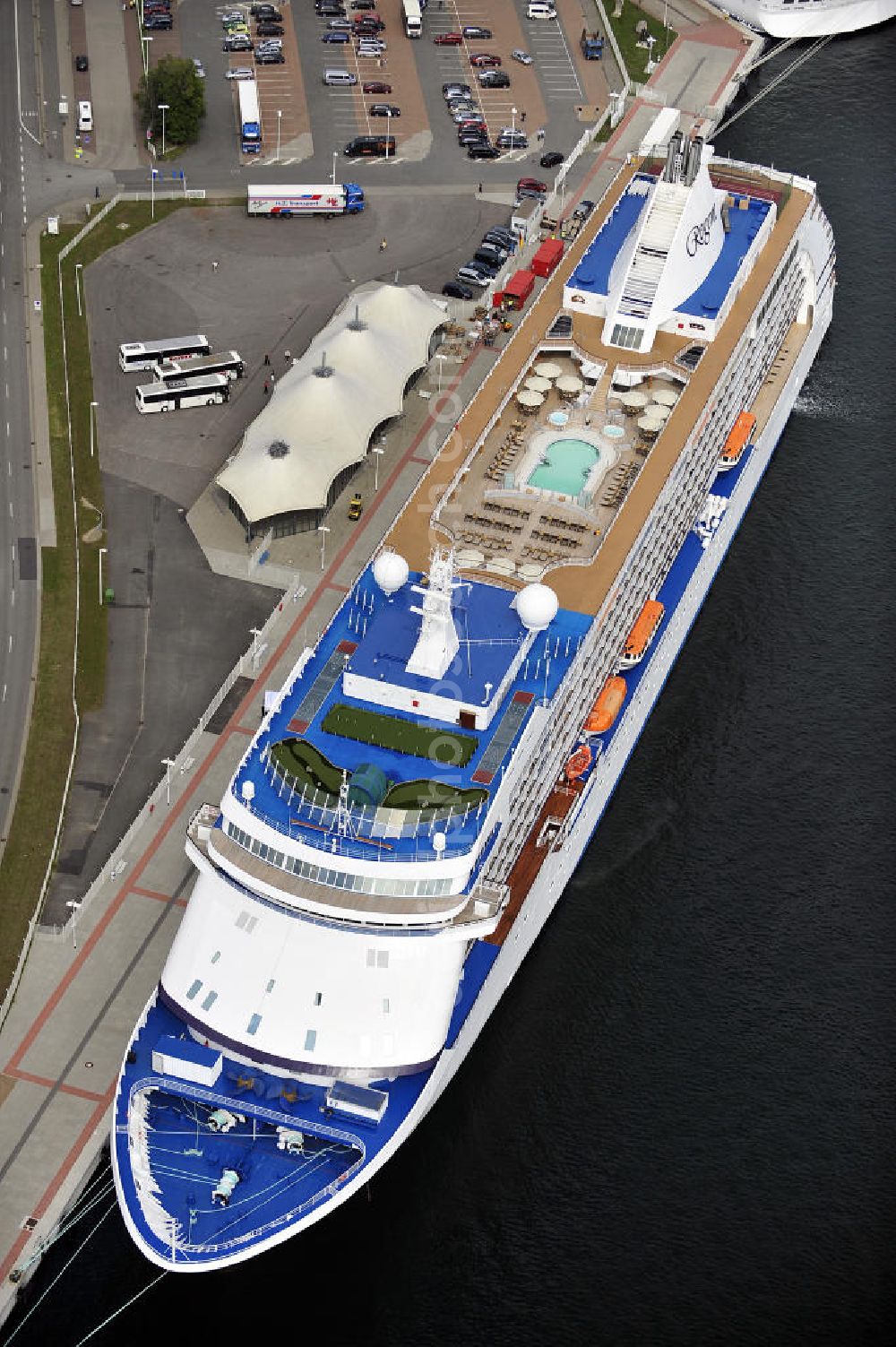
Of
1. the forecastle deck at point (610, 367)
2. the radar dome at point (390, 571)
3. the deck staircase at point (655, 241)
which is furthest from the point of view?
the deck staircase at point (655, 241)

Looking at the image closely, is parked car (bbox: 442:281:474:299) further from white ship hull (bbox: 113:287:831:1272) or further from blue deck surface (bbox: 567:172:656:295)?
white ship hull (bbox: 113:287:831:1272)

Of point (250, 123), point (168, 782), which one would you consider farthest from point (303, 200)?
point (168, 782)

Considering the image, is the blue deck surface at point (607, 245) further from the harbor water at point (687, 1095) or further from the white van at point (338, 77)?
the white van at point (338, 77)

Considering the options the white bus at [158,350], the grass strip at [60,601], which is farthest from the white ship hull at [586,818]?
the white bus at [158,350]

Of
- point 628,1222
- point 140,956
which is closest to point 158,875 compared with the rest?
point 140,956

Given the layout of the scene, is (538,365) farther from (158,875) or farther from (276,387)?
(158,875)
